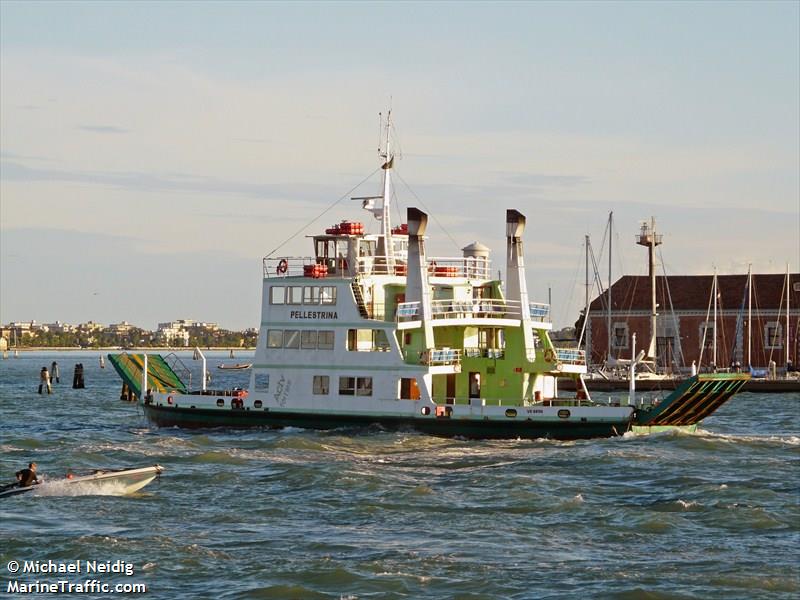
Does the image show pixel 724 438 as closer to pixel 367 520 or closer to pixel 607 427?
pixel 607 427

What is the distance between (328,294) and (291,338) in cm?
203

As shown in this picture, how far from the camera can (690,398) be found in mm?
45125

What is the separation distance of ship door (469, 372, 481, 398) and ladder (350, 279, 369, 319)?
13.9ft

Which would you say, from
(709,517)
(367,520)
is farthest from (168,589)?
(709,517)

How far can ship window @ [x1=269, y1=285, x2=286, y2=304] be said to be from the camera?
48438 mm

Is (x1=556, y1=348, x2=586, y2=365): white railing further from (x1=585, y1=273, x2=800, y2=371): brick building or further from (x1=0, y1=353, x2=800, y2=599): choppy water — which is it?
(x1=585, y1=273, x2=800, y2=371): brick building

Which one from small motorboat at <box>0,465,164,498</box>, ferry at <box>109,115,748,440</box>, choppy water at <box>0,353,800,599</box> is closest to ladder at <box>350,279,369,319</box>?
ferry at <box>109,115,748,440</box>

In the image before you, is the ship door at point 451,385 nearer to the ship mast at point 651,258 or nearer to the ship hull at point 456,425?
the ship hull at point 456,425

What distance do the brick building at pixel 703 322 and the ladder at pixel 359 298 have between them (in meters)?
58.2

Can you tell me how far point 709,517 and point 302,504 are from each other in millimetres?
9478

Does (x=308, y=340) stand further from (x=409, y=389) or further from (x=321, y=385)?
(x=409, y=389)

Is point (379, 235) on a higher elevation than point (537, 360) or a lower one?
higher

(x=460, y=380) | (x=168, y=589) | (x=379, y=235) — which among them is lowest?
(x=168, y=589)

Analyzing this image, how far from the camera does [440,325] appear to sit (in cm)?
4606
